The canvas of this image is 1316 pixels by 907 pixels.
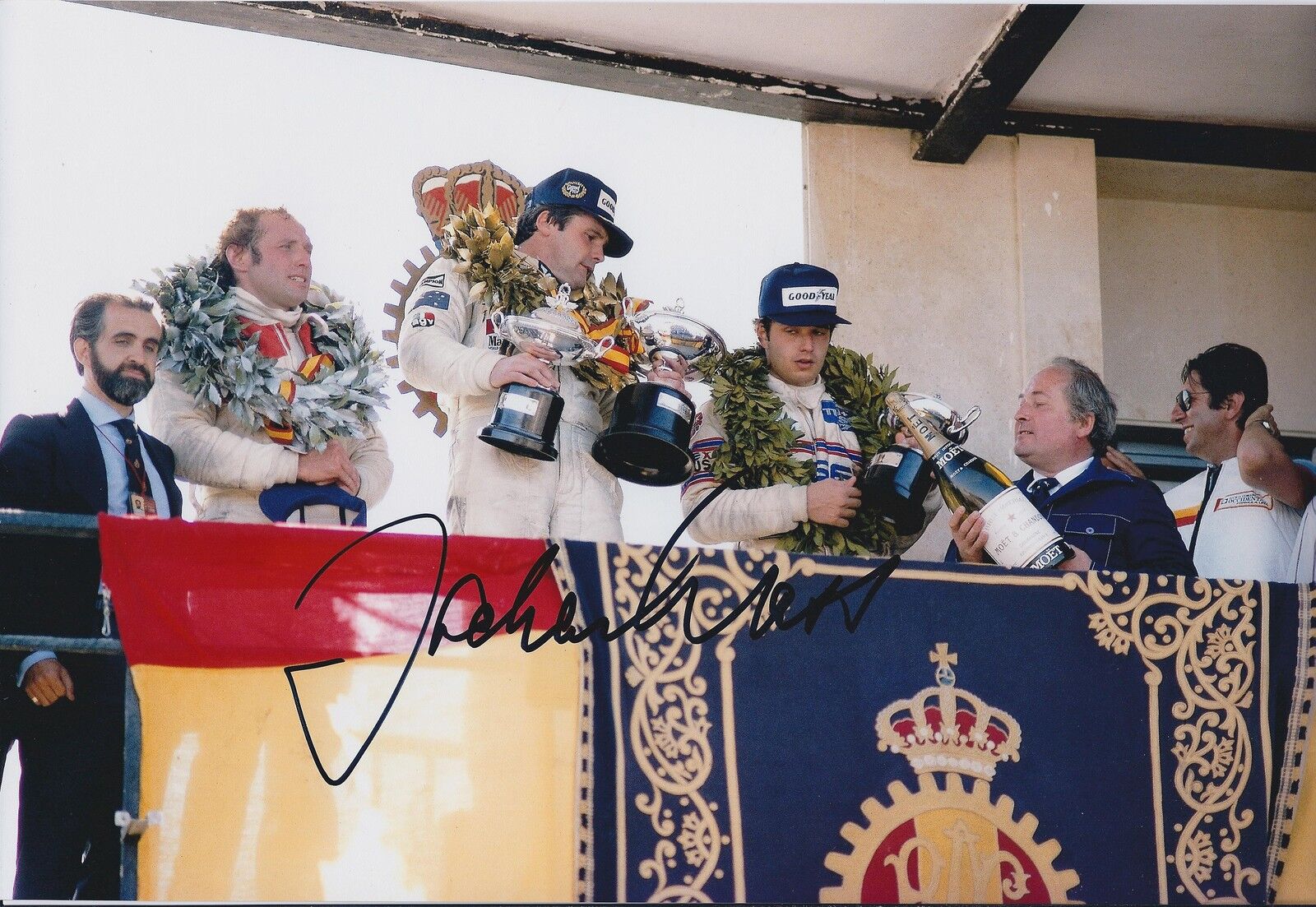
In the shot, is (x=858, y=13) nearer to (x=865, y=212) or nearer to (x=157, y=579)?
(x=865, y=212)

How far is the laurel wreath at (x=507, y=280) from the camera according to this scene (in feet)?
15.3

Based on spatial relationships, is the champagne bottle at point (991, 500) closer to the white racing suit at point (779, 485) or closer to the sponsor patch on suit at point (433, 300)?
the white racing suit at point (779, 485)

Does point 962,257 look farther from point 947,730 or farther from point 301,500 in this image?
point 301,500

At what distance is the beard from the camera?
4.22 m

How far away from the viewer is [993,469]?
487cm

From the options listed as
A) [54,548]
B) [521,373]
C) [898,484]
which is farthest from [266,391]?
[898,484]

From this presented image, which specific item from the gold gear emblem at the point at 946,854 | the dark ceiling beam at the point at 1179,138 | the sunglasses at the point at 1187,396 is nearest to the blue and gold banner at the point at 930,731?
the gold gear emblem at the point at 946,854

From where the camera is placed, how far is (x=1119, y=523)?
4629 mm

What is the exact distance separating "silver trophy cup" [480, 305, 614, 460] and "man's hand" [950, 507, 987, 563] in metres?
1.14

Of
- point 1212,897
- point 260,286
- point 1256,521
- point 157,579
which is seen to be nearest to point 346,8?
point 260,286

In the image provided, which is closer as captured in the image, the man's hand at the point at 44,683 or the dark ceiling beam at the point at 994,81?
the man's hand at the point at 44,683

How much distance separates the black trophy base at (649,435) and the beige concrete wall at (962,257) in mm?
1721

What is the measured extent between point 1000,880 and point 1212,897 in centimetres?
58
